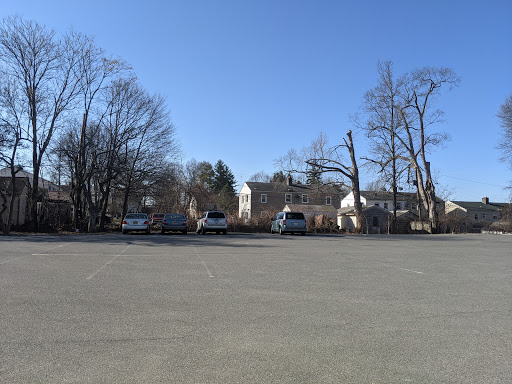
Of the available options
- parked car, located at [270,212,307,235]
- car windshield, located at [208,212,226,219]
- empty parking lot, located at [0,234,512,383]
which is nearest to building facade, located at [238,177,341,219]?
parked car, located at [270,212,307,235]

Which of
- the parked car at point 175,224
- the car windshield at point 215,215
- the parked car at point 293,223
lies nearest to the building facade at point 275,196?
the parked car at point 293,223

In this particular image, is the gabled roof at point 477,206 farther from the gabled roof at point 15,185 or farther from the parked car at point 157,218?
the gabled roof at point 15,185

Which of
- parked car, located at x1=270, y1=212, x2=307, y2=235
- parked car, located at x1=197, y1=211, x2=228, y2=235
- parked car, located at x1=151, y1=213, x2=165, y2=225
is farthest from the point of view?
parked car, located at x1=151, y1=213, x2=165, y2=225

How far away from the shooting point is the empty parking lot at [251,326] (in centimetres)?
432

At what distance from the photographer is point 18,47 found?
2995 centimetres

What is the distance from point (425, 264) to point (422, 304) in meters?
6.69

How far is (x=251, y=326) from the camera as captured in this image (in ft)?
19.6

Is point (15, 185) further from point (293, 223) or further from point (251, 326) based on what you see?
point (251, 326)

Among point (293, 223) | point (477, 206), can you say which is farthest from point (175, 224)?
point (477, 206)

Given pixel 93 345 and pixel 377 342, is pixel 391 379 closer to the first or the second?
pixel 377 342

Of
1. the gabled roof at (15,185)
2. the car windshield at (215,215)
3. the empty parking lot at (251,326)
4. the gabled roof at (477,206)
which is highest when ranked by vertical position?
the gabled roof at (477,206)

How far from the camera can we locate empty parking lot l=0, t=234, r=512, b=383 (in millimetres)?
4320

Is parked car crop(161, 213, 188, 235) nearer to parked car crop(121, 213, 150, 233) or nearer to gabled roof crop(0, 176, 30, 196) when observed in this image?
parked car crop(121, 213, 150, 233)

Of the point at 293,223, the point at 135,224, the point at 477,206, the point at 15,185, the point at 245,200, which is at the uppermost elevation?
the point at 477,206
